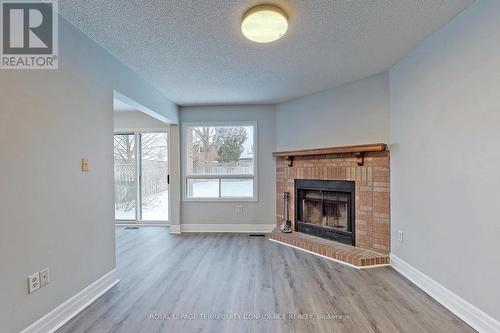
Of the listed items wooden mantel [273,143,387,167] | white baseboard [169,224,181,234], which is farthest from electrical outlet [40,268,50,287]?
wooden mantel [273,143,387,167]

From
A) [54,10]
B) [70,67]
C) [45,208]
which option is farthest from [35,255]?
[54,10]

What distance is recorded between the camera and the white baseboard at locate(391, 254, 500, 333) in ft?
5.99

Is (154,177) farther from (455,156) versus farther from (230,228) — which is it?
(455,156)

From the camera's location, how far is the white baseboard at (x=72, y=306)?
6.00ft

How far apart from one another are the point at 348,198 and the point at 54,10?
3.78 metres

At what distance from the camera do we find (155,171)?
5453 millimetres

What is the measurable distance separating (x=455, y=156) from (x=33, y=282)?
132 inches

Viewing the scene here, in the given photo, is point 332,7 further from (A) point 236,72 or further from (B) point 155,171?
(B) point 155,171

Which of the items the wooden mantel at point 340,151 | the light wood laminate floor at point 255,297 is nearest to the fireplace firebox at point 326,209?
the wooden mantel at point 340,151

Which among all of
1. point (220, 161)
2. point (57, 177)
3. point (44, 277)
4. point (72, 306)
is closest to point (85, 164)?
point (57, 177)

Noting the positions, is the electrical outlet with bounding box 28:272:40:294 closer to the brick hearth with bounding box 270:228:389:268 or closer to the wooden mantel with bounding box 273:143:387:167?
the brick hearth with bounding box 270:228:389:268

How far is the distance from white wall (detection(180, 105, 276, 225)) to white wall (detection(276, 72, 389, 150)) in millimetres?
234

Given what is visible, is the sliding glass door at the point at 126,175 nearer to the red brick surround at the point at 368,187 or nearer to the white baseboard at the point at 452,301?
the red brick surround at the point at 368,187

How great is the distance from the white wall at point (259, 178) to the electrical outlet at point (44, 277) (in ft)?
9.92
